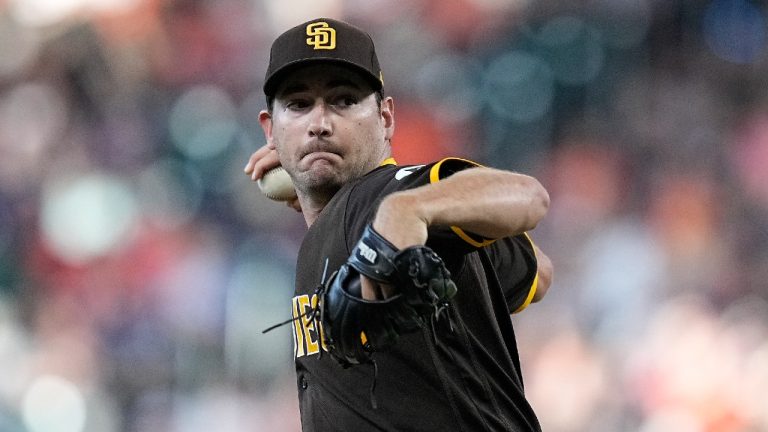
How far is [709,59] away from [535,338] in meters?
2.30

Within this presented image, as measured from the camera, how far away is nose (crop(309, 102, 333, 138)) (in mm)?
2650

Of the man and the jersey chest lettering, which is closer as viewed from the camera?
the man

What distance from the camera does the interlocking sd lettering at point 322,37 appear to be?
2.62m

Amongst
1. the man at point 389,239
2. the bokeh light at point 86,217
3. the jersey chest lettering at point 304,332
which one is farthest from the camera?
the bokeh light at point 86,217

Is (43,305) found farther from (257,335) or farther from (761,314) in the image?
(761,314)

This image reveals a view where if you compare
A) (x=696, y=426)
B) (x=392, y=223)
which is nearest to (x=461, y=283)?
(x=392, y=223)

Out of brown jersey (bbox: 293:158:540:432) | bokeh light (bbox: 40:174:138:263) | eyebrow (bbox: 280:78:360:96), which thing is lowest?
brown jersey (bbox: 293:158:540:432)

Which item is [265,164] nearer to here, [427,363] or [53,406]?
[427,363]

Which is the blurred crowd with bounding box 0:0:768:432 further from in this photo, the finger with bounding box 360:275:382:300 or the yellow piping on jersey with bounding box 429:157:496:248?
the finger with bounding box 360:275:382:300

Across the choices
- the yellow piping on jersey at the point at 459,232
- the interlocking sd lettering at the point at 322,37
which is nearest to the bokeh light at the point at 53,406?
the interlocking sd lettering at the point at 322,37

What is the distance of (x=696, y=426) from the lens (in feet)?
19.4

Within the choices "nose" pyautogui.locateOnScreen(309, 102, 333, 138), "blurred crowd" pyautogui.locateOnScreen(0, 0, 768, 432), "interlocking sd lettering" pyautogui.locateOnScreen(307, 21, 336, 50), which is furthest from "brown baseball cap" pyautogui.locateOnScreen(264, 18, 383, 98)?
"blurred crowd" pyautogui.locateOnScreen(0, 0, 768, 432)

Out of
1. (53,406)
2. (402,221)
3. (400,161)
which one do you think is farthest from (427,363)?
(400,161)

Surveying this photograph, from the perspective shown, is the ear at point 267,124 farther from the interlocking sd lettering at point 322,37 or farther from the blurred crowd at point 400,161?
the blurred crowd at point 400,161
